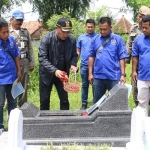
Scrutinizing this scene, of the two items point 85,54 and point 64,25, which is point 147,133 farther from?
point 85,54

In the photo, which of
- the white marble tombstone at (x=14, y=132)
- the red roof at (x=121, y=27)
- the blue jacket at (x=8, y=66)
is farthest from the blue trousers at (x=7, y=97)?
the red roof at (x=121, y=27)

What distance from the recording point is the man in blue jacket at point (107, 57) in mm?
5930

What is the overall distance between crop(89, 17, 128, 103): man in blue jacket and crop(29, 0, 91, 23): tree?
95.7ft

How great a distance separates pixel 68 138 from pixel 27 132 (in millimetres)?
513

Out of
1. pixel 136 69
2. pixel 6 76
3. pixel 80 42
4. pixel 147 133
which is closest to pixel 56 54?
pixel 6 76

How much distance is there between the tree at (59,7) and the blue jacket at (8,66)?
29195 millimetres

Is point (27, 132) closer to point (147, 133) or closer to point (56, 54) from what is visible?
point (56, 54)

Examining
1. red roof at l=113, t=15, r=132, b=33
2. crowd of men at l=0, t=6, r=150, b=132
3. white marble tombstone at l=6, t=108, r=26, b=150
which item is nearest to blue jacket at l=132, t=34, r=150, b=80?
crowd of men at l=0, t=6, r=150, b=132

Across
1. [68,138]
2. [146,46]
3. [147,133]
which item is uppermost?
[146,46]

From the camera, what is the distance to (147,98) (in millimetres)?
5914

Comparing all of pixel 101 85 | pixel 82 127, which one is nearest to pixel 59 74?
pixel 101 85

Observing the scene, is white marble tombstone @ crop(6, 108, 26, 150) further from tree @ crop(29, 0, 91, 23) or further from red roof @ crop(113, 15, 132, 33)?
tree @ crop(29, 0, 91, 23)

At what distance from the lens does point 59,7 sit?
1372 inches

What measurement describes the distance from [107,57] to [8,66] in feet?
4.80
